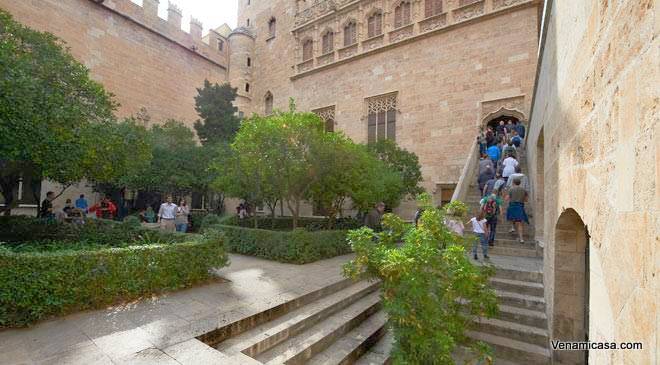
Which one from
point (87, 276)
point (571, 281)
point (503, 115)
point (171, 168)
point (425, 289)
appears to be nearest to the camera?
point (425, 289)

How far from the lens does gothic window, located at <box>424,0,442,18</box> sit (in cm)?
1481

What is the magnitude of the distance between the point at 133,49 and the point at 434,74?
19.9 metres

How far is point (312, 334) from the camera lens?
434 centimetres

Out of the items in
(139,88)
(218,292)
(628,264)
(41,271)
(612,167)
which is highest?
(139,88)

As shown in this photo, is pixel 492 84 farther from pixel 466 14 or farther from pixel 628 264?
pixel 628 264

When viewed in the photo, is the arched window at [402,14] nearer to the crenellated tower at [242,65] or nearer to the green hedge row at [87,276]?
the crenellated tower at [242,65]

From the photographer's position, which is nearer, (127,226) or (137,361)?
(137,361)

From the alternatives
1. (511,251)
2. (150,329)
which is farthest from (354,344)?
(511,251)

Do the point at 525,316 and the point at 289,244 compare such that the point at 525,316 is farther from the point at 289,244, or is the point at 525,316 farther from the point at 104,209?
the point at 104,209

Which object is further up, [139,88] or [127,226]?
[139,88]

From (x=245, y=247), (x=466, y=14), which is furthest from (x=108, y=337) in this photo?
(x=466, y=14)

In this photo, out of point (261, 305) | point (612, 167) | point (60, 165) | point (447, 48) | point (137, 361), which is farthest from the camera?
point (447, 48)

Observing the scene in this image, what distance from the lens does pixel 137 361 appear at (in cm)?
295

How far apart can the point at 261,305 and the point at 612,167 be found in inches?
178
